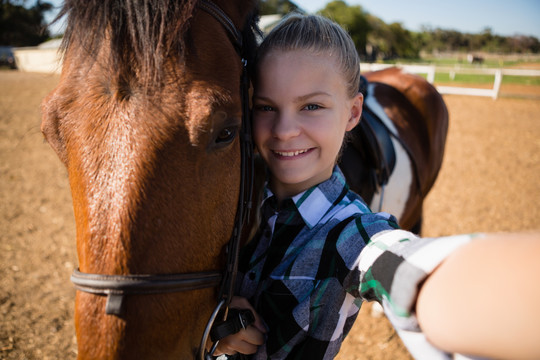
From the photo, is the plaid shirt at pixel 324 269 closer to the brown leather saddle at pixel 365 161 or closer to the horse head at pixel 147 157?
the horse head at pixel 147 157

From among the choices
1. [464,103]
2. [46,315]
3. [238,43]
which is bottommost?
[46,315]

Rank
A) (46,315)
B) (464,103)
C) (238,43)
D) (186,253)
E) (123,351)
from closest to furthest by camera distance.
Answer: (123,351) → (186,253) → (238,43) → (46,315) → (464,103)

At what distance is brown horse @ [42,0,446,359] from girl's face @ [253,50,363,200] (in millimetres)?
165

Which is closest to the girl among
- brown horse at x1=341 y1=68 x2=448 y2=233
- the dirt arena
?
brown horse at x1=341 y1=68 x2=448 y2=233

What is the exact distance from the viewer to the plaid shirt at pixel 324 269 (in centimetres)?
71

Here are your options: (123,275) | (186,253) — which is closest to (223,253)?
(186,253)

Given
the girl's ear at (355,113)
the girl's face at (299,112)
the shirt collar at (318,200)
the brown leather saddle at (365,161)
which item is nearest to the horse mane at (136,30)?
the girl's face at (299,112)

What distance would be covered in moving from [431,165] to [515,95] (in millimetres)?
16019

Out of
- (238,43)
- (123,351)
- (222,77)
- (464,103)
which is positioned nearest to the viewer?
(123,351)

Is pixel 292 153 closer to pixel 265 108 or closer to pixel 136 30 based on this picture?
pixel 265 108

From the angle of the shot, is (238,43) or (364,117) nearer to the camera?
(238,43)

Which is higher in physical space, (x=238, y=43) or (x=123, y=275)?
(x=238, y=43)

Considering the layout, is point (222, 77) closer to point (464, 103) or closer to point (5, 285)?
point (5, 285)

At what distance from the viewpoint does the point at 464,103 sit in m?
→ 14.3
